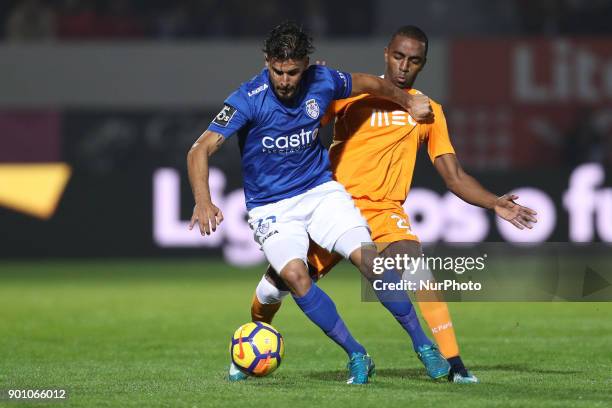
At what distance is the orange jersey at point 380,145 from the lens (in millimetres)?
7441

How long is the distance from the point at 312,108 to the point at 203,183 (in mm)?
813

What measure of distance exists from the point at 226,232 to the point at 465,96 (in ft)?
17.4

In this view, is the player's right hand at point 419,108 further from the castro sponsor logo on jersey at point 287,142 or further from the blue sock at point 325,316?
the blue sock at point 325,316

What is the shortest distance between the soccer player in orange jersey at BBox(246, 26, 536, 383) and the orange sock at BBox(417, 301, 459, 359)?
0.04 meters

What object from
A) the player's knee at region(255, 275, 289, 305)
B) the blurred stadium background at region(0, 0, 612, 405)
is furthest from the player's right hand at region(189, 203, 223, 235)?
the blurred stadium background at region(0, 0, 612, 405)

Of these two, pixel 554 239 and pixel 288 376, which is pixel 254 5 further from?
pixel 288 376

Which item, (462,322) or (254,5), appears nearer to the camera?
(462,322)

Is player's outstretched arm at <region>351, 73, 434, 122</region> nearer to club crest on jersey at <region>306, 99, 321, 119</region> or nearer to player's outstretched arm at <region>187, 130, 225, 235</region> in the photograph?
club crest on jersey at <region>306, 99, 321, 119</region>

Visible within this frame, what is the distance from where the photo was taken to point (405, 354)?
8.64m

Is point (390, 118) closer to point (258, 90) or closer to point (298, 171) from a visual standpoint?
point (298, 171)

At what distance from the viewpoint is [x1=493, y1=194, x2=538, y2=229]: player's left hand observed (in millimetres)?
6910

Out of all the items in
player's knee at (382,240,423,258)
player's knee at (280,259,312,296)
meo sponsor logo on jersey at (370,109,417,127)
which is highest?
meo sponsor logo on jersey at (370,109,417,127)

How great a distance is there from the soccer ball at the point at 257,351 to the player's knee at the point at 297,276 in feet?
1.06

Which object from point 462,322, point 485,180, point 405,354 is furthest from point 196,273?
point 405,354
